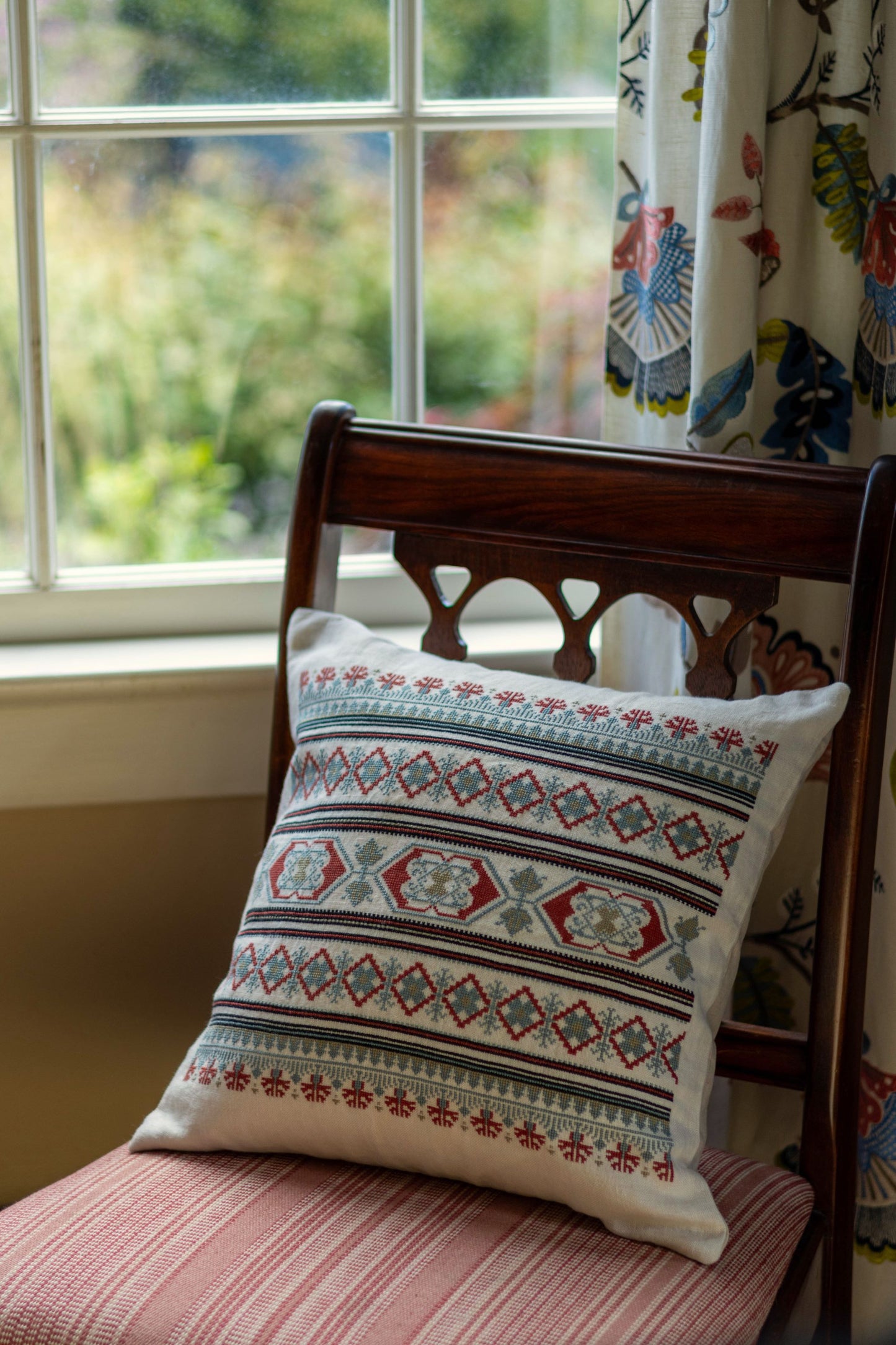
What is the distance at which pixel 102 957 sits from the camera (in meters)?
1.44

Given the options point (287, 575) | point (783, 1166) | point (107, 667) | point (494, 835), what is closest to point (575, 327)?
point (287, 575)

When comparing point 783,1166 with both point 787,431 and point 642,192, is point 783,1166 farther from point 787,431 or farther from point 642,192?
point 642,192

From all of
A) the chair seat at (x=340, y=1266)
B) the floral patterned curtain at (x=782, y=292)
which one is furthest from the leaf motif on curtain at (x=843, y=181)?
the chair seat at (x=340, y=1266)

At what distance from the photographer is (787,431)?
3.90ft

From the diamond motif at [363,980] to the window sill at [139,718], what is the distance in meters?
0.50

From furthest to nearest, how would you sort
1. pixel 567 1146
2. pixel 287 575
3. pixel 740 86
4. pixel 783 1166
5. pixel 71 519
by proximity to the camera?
pixel 71 519, pixel 783 1166, pixel 287 575, pixel 740 86, pixel 567 1146

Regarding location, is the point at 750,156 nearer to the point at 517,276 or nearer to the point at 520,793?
the point at 517,276

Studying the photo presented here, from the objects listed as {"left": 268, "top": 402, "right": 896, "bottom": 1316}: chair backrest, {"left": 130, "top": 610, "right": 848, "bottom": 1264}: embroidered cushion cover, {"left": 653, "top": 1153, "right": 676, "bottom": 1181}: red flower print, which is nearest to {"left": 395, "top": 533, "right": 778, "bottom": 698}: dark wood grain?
{"left": 268, "top": 402, "right": 896, "bottom": 1316}: chair backrest

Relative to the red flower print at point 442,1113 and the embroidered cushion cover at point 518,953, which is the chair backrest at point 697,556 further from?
the red flower print at point 442,1113

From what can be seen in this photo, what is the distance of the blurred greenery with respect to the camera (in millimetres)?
1345

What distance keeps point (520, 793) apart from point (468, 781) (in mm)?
39

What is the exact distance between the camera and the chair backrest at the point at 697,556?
97 cm

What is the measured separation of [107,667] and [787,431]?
2.30 feet

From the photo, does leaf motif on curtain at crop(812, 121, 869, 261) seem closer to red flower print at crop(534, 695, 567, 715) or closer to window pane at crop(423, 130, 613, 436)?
window pane at crop(423, 130, 613, 436)
